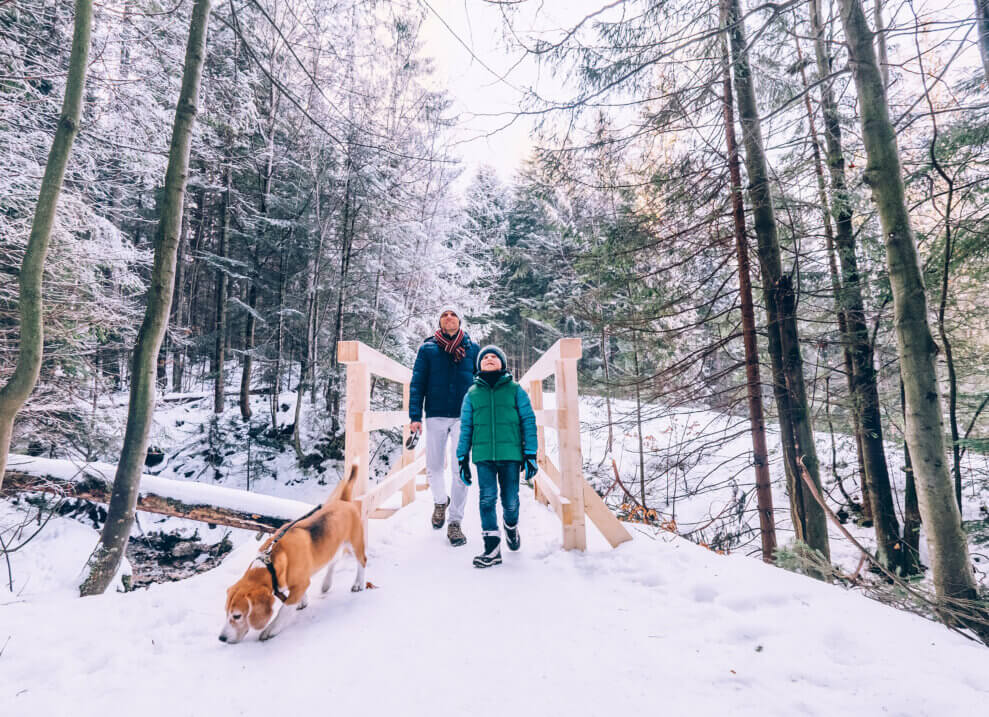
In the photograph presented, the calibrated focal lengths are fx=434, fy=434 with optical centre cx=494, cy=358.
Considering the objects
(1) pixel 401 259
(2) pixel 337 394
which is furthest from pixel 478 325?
(2) pixel 337 394

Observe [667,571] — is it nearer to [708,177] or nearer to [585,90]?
[585,90]

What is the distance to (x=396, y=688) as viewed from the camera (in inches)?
66.2

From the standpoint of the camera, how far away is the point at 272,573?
2107 mm

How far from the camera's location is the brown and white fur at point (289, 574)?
2043 millimetres

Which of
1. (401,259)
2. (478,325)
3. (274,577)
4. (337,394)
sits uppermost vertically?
A: (401,259)

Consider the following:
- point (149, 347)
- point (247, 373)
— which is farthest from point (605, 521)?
point (247, 373)

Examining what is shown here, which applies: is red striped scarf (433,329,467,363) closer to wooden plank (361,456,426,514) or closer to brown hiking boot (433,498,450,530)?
wooden plank (361,456,426,514)

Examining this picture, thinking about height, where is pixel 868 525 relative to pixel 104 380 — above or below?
below

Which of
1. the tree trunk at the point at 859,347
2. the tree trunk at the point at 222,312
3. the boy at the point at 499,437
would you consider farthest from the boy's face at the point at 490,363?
the tree trunk at the point at 222,312

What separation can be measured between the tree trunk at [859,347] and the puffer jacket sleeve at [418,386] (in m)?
4.91

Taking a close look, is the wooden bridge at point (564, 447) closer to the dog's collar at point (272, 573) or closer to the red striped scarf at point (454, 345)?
the red striped scarf at point (454, 345)

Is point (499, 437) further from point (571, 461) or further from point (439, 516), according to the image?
point (439, 516)

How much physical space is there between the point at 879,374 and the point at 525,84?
5930 millimetres

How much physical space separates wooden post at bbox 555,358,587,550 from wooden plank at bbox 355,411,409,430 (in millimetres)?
1514
